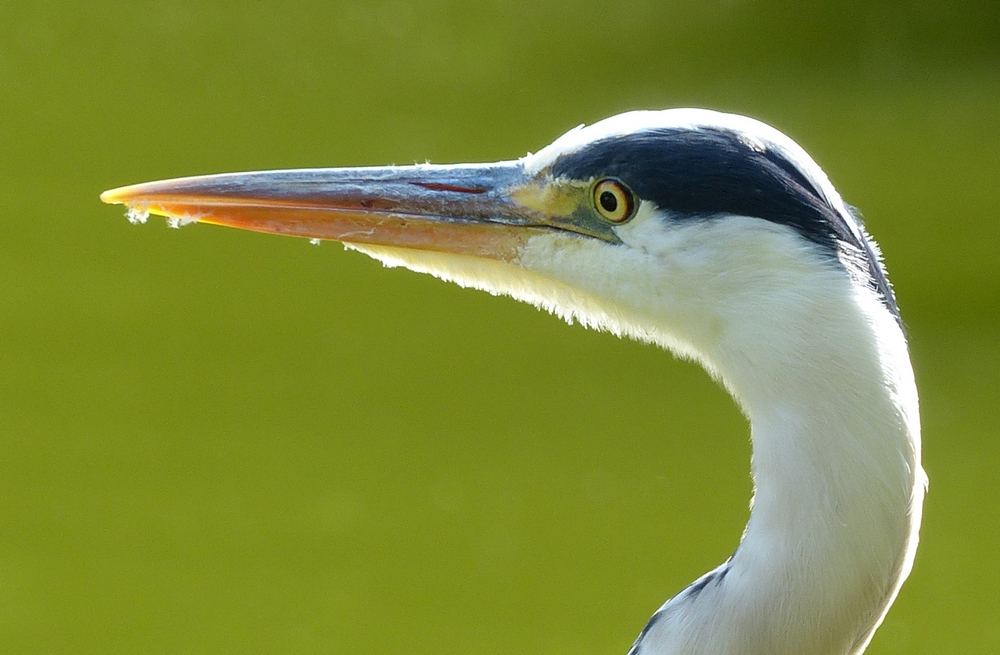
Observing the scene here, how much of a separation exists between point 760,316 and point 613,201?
0.24m

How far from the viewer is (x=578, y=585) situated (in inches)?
112

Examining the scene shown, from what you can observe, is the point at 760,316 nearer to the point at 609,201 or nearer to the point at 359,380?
the point at 609,201

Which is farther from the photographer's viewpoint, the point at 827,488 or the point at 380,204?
the point at 380,204

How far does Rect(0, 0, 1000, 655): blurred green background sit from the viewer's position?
110 inches

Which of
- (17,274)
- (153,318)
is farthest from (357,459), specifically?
A: (17,274)

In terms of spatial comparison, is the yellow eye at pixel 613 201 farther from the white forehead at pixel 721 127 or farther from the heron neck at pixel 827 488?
the heron neck at pixel 827 488

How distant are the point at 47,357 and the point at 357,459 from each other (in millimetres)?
1092

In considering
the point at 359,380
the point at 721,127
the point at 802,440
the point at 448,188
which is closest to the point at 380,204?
the point at 448,188

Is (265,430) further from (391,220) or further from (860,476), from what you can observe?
(860,476)

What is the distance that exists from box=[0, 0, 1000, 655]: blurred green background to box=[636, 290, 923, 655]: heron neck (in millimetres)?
1551

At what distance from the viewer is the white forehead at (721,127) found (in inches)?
49.4

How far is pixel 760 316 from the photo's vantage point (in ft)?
3.98

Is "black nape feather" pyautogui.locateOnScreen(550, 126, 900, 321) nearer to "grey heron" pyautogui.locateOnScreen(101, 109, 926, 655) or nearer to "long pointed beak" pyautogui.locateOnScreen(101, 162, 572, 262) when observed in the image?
"grey heron" pyautogui.locateOnScreen(101, 109, 926, 655)

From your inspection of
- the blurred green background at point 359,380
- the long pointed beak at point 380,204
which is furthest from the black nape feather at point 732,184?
the blurred green background at point 359,380
